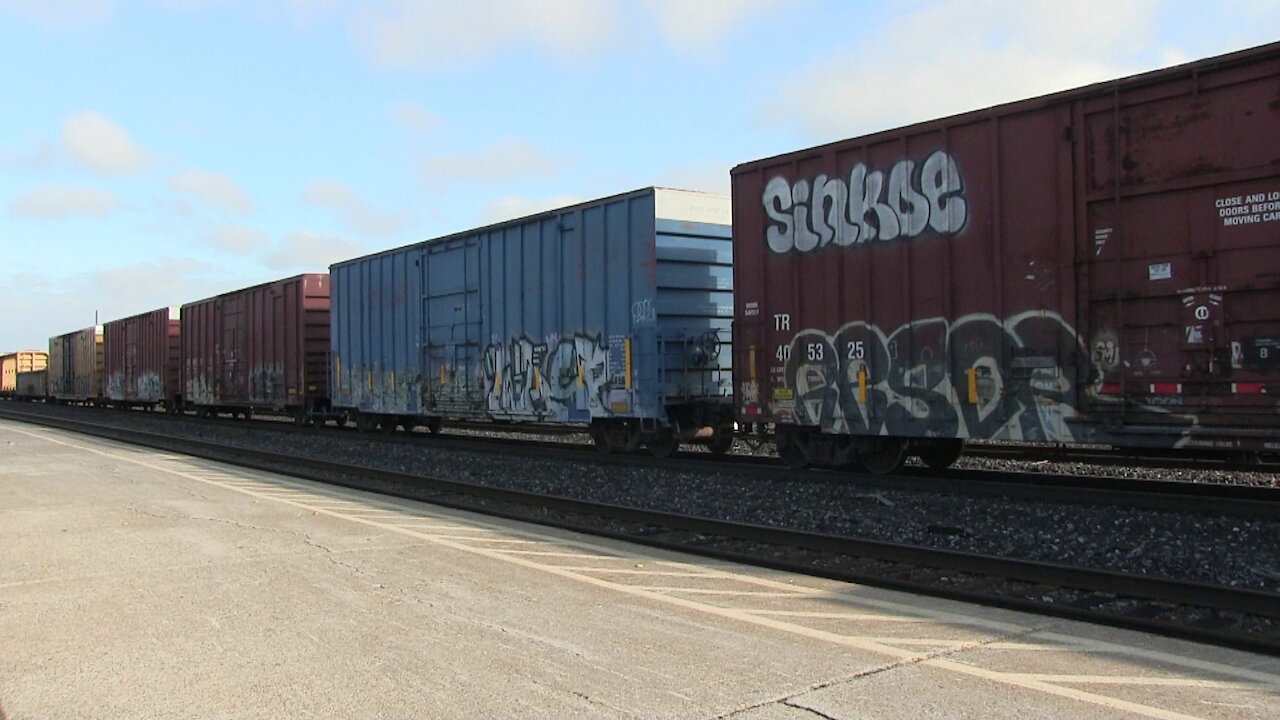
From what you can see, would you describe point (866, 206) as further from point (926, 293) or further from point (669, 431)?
point (669, 431)

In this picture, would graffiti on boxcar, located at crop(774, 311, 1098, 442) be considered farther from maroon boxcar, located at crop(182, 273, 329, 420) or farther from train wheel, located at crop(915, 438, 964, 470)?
maroon boxcar, located at crop(182, 273, 329, 420)

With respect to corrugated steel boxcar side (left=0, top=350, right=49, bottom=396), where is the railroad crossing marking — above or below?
below

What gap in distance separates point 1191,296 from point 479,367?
38.9ft

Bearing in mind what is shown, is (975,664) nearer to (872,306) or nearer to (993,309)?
(993,309)

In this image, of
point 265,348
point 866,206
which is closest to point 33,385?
point 265,348

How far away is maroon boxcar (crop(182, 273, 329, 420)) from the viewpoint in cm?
2345

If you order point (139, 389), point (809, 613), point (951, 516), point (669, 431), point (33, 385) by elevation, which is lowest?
point (809, 613)

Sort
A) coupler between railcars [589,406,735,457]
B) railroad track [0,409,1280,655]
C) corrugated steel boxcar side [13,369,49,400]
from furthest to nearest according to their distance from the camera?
corrugated steel boxcar side [13,369,49,400], coupler between railcars [589,406,735,457], railroad track [0,409,1280,655]

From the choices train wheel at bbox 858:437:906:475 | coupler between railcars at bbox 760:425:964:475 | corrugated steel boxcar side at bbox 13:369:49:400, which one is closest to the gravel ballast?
coupler between railcars at bbox 760:425:964:475

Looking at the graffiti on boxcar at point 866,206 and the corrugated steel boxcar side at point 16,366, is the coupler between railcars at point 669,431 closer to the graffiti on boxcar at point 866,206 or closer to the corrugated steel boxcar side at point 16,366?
the graffiti on boxcar at point 866,206

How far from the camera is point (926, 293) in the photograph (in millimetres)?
10109

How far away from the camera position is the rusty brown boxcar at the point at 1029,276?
7.88m

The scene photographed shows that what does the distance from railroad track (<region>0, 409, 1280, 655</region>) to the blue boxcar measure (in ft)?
12.1

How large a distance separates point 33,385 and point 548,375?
53.4 m
